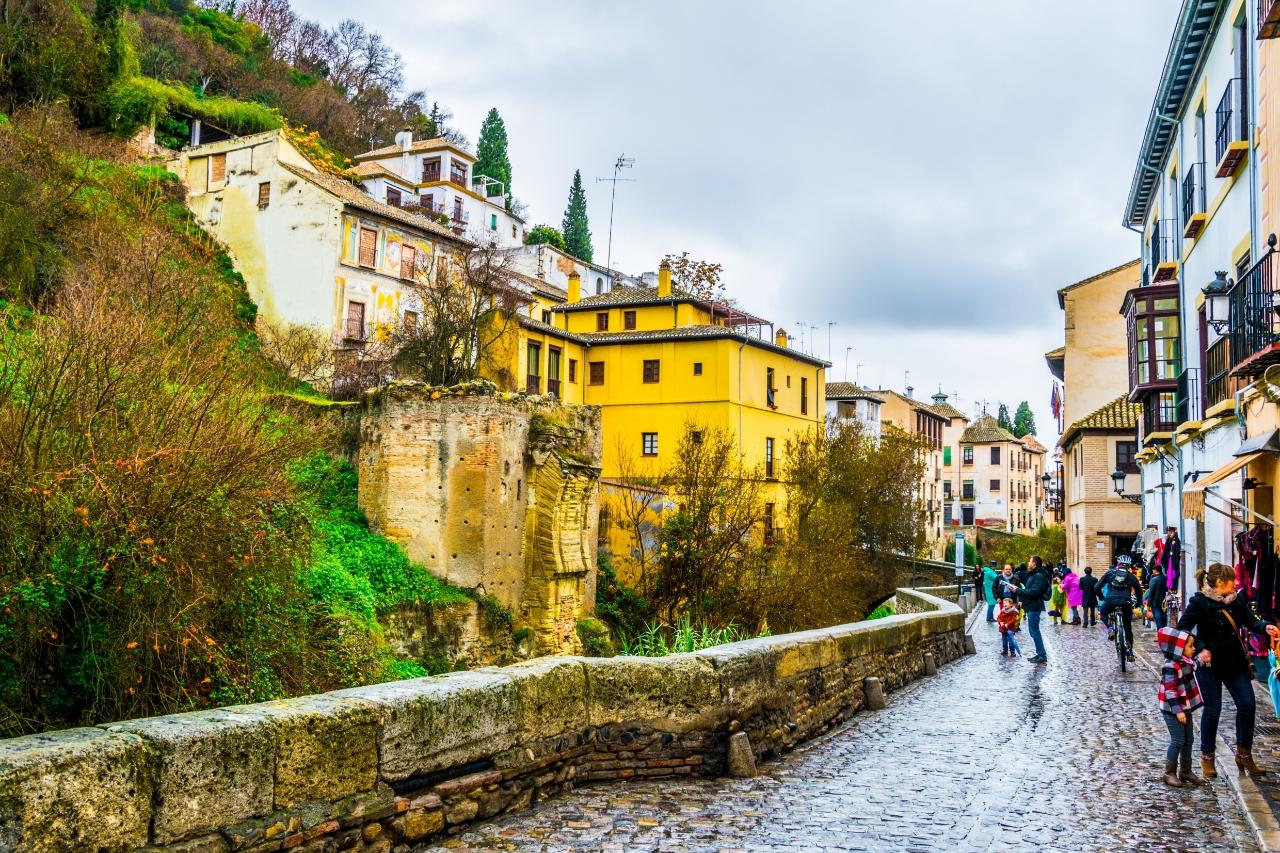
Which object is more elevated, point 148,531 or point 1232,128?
point 1232,128

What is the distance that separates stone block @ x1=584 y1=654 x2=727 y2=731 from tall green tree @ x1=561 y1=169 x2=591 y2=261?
3286 inches

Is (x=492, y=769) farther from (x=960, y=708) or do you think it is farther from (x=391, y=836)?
(x=960, y=708)

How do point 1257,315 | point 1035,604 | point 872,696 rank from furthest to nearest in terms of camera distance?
point 1035,604 < point 1257,315 < point 872,696

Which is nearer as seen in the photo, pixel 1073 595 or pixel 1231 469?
pixel 1231 469

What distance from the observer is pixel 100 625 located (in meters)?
8.84

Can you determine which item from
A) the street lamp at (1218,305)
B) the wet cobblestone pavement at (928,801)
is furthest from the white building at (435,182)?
the wet cobblestone pavement at (928,801)

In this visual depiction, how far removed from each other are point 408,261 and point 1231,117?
107 ft

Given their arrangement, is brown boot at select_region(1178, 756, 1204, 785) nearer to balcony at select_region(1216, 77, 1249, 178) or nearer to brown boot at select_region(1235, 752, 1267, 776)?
brown boot at select_region(1235, 752, 1267, 776)

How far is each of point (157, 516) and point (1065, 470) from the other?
1803 inches

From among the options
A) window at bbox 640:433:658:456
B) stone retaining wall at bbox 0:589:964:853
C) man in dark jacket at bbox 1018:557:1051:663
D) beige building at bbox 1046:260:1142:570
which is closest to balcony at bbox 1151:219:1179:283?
man in dark jacket at bbox 1018:557:1051:663

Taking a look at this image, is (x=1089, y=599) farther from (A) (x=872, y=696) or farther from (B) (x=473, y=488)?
(A) (x=872, y=696)

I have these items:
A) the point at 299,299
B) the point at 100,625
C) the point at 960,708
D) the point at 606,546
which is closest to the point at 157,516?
the point at 100,625

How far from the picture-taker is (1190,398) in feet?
67.5

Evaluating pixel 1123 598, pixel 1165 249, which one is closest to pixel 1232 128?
pixel 1123 598
